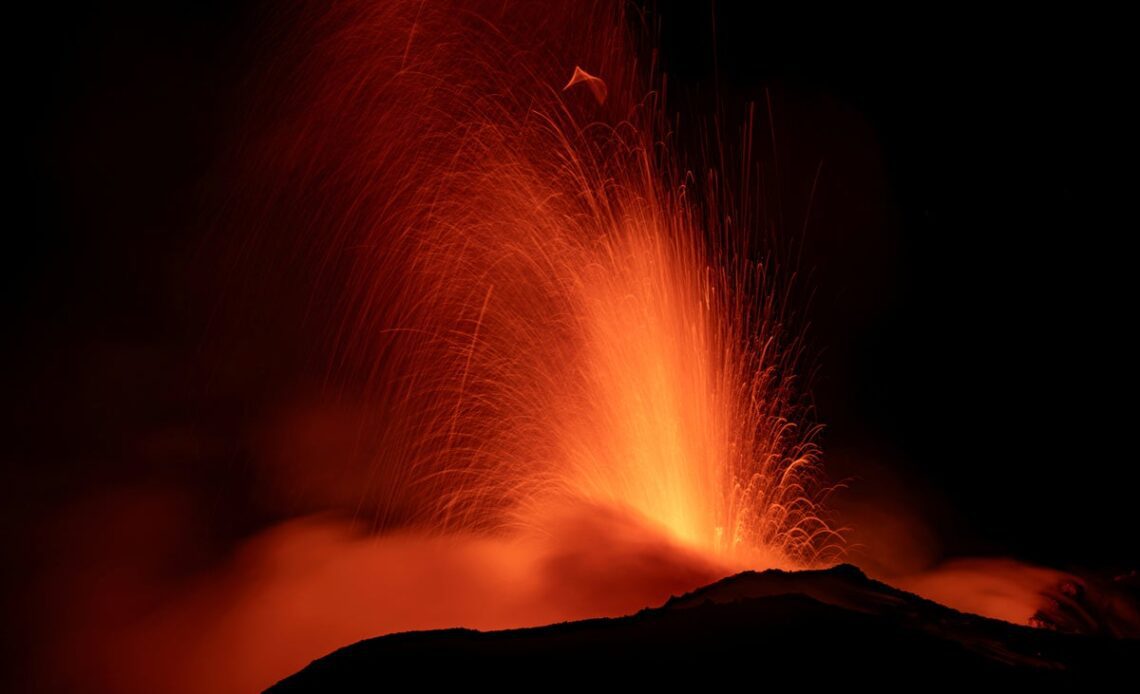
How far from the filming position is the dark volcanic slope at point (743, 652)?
272cm

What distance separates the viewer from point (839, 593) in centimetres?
379

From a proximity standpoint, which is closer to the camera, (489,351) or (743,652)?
(743,652)

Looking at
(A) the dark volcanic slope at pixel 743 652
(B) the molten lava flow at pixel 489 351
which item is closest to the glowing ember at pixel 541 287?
(B) the molten lava flow at pixel 489 351

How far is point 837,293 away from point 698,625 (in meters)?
12.4

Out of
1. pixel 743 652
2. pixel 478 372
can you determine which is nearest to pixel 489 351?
pixel 478 372

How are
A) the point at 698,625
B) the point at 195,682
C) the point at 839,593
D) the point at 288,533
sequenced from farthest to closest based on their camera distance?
the point at 288,533
the point at 195,682
the point at 839,593
the point at 698,625

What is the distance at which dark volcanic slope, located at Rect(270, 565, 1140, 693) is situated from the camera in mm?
2719

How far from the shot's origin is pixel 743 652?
283 cm

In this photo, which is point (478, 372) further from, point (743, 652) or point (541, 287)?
point (743, 652)

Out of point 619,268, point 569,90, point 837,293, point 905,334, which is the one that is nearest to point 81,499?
point 619,268

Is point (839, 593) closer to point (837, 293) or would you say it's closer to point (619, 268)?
→ point (619, 268)

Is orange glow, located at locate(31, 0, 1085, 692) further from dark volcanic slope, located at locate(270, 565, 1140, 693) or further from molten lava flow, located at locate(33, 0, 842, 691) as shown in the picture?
dark volcanic slope, located at locate(270, 565, 1140, 693)

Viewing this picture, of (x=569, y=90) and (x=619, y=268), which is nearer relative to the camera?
(x=619, y=268)

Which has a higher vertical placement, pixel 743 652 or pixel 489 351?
pixel 489 351
